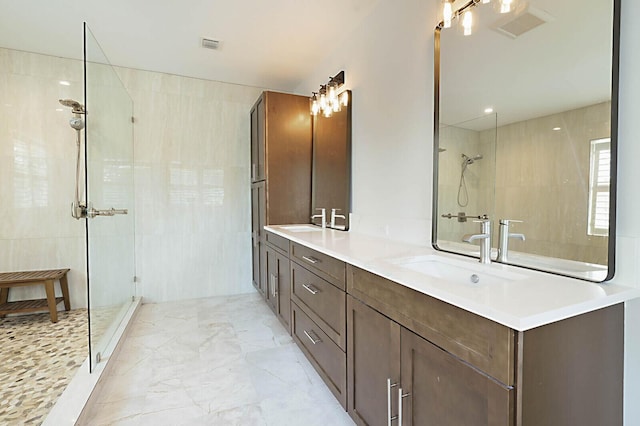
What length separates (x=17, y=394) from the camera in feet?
5.86

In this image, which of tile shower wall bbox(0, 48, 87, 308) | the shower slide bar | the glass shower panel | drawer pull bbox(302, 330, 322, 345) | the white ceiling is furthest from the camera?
tile shower wall bbox(0, 48, 87, 308)

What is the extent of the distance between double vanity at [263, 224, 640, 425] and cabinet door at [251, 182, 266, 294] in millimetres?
1737

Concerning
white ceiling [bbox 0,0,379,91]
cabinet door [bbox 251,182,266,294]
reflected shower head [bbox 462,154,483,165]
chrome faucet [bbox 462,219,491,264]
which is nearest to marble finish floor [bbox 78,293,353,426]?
cabinet door [bbox 251,182,266,294]

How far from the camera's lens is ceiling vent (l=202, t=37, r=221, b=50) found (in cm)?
264

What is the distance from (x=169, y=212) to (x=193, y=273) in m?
0.74

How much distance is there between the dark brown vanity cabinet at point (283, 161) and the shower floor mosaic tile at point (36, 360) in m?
1.59

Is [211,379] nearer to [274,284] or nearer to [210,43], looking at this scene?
[274,284]

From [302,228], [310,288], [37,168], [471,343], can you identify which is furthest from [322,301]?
[37,168]

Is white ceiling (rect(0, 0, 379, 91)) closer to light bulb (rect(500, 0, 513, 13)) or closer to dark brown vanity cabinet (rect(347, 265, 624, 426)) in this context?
light bulb (rect(500, 0, 513, 13))

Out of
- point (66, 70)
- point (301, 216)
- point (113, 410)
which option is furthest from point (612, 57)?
point (66, 70)

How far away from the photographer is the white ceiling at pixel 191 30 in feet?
Result: 7.14

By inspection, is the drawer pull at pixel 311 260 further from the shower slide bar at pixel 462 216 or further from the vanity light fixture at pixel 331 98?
the vanity light fixture at pixel 331 98

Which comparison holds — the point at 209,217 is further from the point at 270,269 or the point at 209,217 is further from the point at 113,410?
the point at 113,410

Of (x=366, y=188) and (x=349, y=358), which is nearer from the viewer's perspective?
(x=349, y=358)
